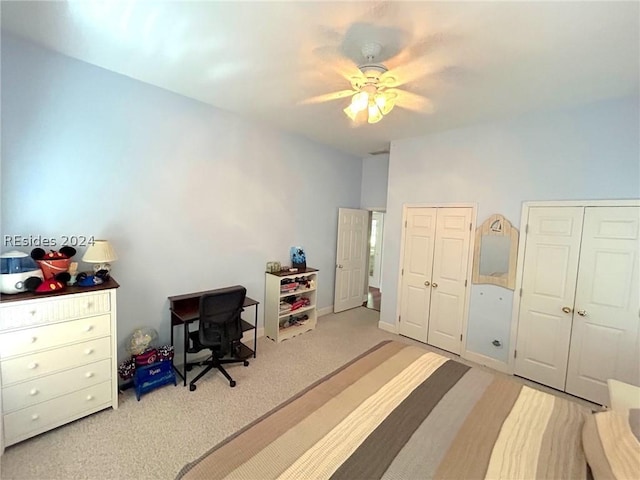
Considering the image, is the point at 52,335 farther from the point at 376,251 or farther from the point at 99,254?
the point at 376,251

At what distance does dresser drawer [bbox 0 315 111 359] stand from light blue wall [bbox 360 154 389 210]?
424 cm

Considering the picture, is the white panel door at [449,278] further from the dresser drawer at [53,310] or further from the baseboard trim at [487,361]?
the dresser drawer at [53,310]

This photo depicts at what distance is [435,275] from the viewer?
383cm

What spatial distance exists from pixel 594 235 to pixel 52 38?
4.91 meters

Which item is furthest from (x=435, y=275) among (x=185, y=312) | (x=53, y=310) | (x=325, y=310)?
(x=53, y=310)

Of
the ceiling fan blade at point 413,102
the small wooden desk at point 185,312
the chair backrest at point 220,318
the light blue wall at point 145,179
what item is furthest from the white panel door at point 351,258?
the chair backrest at point 220,318

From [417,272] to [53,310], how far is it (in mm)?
3890

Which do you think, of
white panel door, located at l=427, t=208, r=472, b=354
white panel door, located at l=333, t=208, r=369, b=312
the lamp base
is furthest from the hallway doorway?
the lamp base

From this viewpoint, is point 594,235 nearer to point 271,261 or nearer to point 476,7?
point 476,7

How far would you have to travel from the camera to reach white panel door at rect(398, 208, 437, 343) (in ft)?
12.8

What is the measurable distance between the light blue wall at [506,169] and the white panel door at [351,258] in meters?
0.93

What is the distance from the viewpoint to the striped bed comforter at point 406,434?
1181 millimetres

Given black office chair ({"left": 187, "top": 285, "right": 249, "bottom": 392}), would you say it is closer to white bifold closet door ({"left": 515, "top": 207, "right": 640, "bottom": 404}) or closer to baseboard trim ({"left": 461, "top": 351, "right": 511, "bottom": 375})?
baseboard trim ({"left": 461, "top": 351, "right": 511, "bottom": 375})

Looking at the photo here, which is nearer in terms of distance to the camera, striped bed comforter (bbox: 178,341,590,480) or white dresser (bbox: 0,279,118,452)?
striped bed comforter (bbox: 178,341,590,480)
